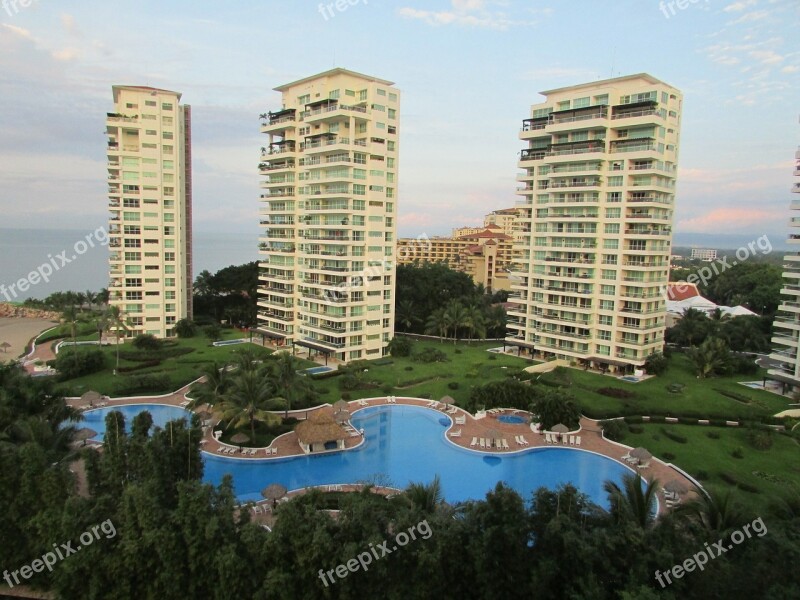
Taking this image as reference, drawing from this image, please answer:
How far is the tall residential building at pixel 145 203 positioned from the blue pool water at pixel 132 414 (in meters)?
18.8

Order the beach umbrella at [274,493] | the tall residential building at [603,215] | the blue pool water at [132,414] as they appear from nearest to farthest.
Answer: the beach umbrella at [274,493] → the blue pool water at [132,414] → the tall residential building at [603,215]

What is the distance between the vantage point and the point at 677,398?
35.7 metres

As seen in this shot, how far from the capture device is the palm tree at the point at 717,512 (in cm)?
1591

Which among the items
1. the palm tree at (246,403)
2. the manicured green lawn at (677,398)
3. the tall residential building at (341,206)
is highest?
the tall residential building at (341,206)

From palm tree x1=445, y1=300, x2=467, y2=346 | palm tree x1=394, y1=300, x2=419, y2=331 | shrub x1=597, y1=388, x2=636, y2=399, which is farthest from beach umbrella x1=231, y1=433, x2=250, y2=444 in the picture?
palm tree x1=394, y1=300, x2=419, y2=331

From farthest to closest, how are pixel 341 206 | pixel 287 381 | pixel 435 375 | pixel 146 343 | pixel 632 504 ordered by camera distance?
pixel 146 343, pixel 341 206, pixel 435 375, pixel 287 381, pixel 632 504

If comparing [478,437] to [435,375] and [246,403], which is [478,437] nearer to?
[435,375]

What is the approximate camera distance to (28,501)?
1727 centimetres

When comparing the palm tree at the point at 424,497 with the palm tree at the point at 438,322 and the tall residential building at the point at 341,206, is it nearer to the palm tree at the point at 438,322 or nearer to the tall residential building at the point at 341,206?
the tall residential building at the point at 341,206

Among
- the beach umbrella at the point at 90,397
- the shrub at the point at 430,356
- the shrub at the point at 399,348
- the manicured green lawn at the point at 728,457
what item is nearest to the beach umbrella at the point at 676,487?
the manicured green lawn at the point at 728,457

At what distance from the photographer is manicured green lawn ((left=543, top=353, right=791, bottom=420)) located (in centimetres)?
3341

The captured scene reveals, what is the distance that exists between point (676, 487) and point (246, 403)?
66.0 feet

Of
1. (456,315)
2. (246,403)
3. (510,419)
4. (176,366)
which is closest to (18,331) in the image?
(176,366)

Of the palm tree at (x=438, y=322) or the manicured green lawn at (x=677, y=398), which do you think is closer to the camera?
the manicured green lawn at (x=677, y=398)
